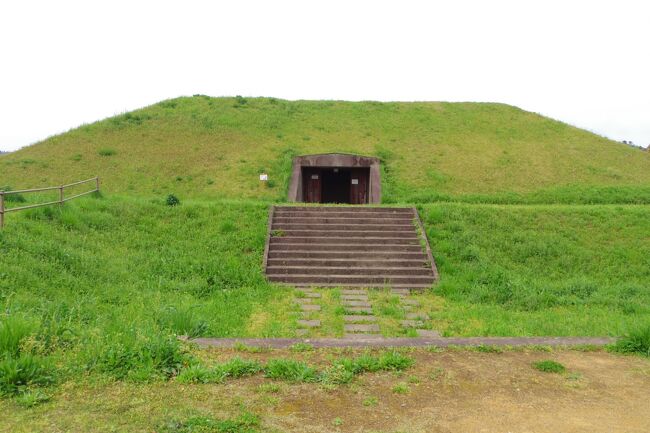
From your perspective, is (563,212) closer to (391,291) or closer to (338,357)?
(391,291)

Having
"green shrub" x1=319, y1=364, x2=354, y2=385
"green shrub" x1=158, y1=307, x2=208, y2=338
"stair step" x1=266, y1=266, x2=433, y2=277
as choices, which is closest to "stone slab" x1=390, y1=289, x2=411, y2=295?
"stair step" x1=266, y1=266, x2=433, y2=277

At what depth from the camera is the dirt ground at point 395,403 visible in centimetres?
374

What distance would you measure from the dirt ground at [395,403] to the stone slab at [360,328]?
7.59ft

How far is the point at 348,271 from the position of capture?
1119 centimetres

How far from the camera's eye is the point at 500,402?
4277 mm

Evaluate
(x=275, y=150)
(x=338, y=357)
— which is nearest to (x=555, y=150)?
(x=275, y=150)

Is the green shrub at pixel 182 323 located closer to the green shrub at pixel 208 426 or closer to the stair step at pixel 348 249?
the green shrub at pixel 208 426

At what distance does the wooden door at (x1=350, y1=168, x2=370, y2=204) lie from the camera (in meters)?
20.4

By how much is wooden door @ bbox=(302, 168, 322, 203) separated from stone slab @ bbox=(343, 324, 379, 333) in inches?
516

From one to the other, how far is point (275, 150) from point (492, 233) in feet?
38.3

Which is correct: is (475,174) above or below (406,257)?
above

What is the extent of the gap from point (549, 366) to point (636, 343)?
5.29 ft

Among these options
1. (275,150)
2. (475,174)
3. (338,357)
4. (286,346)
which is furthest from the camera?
(275,150)

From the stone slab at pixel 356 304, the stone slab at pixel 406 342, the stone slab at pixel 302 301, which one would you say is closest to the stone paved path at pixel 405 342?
the stone slab at pixel 406 342
